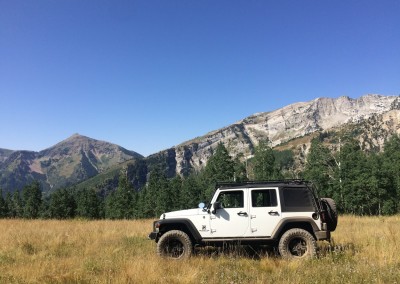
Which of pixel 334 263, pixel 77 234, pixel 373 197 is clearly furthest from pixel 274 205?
pixel 373 197

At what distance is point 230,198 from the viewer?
10.3 m

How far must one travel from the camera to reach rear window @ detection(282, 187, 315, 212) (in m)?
10.0

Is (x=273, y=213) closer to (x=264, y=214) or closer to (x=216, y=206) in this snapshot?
(x=264, y=214)

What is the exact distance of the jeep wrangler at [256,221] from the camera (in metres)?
9.82

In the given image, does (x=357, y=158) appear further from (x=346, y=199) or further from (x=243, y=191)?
(x=243, y=191)

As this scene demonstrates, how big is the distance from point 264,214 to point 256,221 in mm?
317

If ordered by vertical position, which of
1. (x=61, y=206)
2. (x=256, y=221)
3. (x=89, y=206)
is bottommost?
(x=89, y=206)

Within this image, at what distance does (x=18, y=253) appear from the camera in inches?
408

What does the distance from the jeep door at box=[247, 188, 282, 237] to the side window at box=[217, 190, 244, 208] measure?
347 mm

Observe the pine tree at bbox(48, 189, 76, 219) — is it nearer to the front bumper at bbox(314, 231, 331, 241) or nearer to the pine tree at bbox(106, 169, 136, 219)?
the pine tree at bbox(106, 169, 136, 219)

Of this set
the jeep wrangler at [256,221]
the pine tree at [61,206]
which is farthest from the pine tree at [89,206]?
the jeep wrangler at [256,221]

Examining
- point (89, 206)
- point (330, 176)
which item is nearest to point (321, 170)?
point (330, 176)

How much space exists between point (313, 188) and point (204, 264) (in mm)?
4023

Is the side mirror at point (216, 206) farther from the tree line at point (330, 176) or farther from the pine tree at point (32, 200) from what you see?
the pine tree at point (32, 200)
